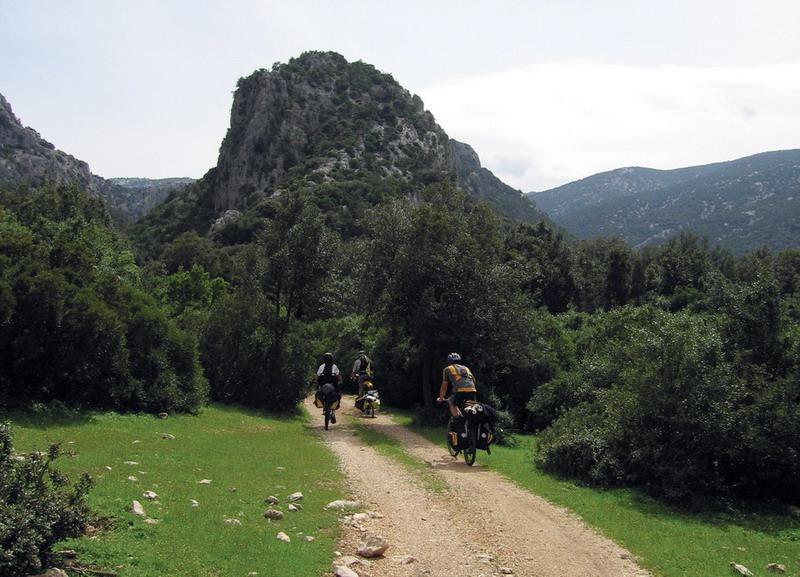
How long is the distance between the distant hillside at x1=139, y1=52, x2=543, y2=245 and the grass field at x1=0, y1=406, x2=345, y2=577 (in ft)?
279

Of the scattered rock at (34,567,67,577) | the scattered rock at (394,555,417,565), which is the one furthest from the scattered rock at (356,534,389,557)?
the scattered rock at (34,567,67,577)

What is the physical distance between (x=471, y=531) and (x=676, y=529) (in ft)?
14.4

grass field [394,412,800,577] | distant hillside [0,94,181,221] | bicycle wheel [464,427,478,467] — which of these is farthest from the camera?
distant hillside [0,94,181,221]

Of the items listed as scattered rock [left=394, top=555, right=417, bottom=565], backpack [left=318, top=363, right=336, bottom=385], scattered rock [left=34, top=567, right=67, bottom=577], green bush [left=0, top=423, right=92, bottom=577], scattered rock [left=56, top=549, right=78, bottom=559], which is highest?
backpack [left=318, top=363, right=336, bottom=385]

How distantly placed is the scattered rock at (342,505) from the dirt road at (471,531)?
249mm

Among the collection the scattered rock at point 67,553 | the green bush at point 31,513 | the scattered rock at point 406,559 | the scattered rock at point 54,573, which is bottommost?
the scattered rock at point 406,559

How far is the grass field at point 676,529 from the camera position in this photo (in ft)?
32.7

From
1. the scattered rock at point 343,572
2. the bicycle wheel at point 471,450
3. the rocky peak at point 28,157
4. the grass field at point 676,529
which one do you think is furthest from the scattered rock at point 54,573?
the rocky peak at point 28,157

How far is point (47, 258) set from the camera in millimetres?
20484

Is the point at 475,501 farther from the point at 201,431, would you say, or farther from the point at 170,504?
the point at 201,431

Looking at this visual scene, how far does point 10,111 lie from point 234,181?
76565 mm

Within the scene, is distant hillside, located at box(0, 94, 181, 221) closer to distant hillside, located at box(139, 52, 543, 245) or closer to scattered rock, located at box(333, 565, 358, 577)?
distant hillside, located at box(139, 52, 543, 245)

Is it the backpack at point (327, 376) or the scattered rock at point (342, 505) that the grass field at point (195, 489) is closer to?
the scattered rock at point (342, 505)

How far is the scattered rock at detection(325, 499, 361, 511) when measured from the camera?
11.5m
